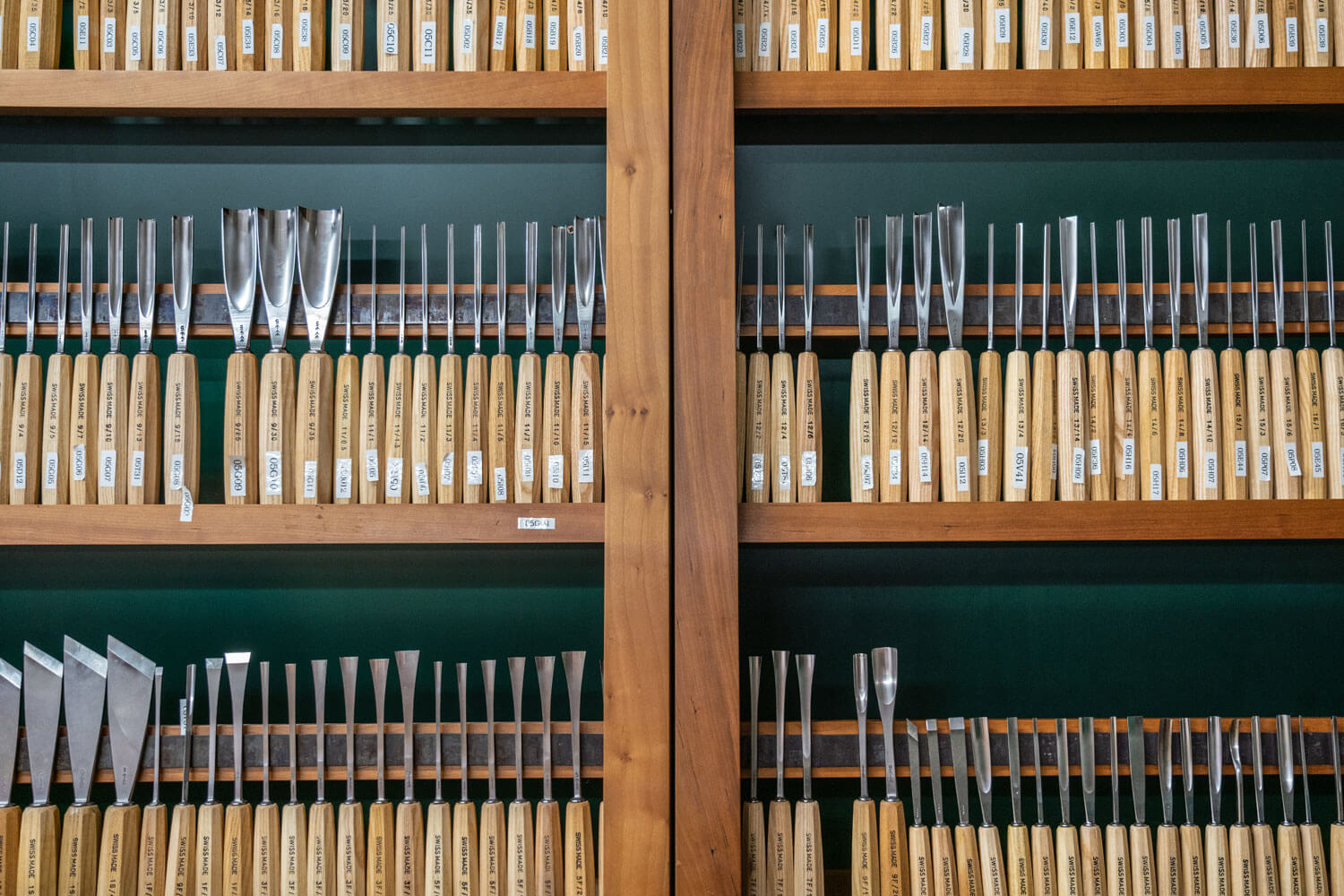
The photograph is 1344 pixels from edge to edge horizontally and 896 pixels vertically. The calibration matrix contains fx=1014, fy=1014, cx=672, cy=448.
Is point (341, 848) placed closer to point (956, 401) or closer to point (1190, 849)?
point (956, 401)

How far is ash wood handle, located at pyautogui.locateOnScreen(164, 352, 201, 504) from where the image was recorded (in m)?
1.56

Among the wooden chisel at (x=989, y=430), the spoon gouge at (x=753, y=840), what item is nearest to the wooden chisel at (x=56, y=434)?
the spoon gouge at (x=753, y=840)

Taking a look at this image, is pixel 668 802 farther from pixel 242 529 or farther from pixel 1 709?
pixel 1 709

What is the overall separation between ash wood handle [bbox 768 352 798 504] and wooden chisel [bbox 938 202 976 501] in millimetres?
232

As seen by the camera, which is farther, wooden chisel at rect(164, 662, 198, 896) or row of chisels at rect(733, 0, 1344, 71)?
row of chisels at rect(733, 0, 1344, 71)

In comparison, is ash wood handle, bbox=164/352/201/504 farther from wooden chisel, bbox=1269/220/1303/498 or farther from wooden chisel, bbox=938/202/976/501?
wooden chisel, bbox=1269/220/1303/498

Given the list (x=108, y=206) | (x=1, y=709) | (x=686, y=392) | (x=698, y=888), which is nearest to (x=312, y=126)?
(x=108, y=206)

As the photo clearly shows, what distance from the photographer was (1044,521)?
154cm

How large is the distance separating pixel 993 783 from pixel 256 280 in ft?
5.09

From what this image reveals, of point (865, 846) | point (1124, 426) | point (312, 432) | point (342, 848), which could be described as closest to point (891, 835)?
point (865, 846)

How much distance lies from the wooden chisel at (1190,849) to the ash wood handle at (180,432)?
A: 1.58 metres

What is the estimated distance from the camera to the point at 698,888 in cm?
150

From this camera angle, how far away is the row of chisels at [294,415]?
1.55 m

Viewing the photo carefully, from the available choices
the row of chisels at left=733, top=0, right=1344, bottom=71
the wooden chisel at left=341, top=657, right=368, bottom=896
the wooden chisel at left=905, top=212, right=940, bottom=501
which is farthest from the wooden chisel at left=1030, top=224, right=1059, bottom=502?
the wooden chisel at left=341, top=657, right=368, bottom=896
